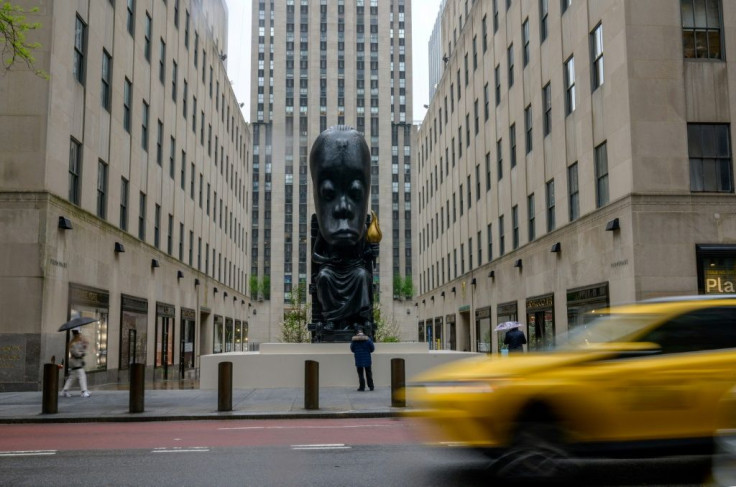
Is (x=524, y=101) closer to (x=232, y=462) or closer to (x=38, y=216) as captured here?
(x=38, y=216)

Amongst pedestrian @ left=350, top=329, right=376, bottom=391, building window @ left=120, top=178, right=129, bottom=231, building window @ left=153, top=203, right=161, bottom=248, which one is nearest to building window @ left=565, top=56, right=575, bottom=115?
pedestrian @ left=350, top=329, right=376, bottom=391

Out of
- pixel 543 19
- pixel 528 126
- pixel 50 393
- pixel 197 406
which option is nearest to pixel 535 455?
pixel 197 406

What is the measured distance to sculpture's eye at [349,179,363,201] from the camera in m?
19.2

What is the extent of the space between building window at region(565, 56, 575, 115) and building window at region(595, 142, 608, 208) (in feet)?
10.3

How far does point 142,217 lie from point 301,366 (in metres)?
15.2

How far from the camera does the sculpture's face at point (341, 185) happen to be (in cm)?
1919

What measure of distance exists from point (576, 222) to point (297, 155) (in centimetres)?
8244

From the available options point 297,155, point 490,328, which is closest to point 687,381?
point 490,328

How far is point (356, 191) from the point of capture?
63.0ft

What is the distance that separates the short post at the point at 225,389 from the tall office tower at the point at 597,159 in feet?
31.0

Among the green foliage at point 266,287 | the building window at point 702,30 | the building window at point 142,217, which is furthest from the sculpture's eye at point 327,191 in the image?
the green foliage at point 266,287

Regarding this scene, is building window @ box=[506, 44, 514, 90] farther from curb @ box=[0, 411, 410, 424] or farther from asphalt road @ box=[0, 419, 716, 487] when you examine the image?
asphalt road @ box=[0, 419, 716, 487]

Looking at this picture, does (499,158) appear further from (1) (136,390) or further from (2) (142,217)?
(1) (136,390)

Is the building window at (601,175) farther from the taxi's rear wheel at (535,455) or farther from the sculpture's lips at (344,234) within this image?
the taxi's rear wheel at (535,455)
